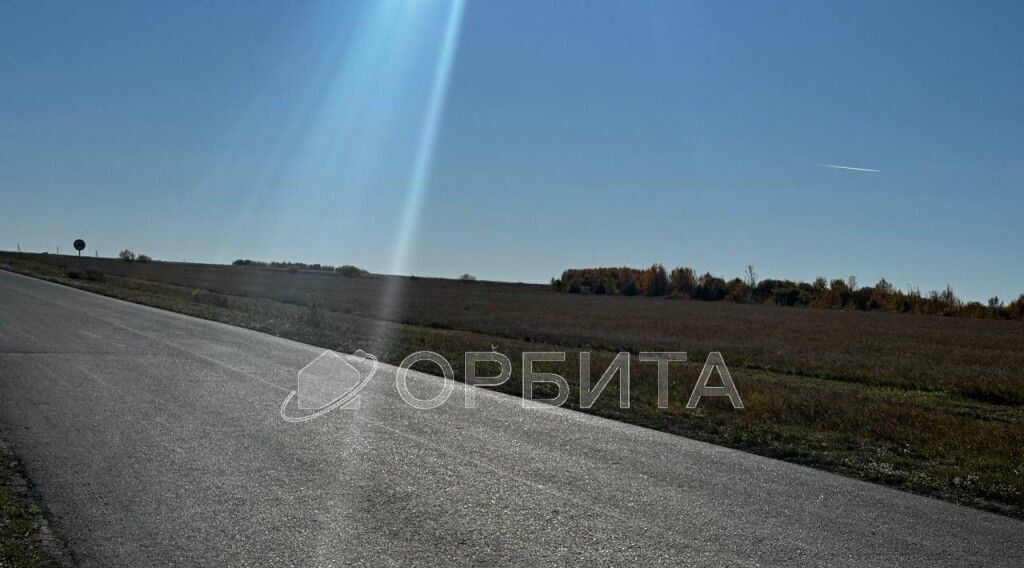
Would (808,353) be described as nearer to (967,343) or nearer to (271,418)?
(967,343)

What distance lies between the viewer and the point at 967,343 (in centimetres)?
3950

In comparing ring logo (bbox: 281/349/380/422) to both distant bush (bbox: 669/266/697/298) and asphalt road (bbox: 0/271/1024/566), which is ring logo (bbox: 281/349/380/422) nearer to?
asphalt road (bbox: 0/271/1024/566)

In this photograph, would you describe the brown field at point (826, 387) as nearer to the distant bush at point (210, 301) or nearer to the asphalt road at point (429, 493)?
the distant bush at point (210, 301)

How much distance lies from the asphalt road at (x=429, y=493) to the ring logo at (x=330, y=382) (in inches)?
13.5

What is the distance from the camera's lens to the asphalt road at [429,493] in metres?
5.79

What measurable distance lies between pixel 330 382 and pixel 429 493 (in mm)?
7371

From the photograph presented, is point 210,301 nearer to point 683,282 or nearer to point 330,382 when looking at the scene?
point 330,382

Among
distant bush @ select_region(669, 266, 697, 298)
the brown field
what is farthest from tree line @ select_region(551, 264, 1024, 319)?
the brown field

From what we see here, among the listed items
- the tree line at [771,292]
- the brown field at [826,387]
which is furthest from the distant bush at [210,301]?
the tree line at [771,292]

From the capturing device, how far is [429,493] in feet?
23.3

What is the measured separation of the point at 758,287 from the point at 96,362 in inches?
4003

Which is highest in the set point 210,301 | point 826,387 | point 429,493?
point 210,301

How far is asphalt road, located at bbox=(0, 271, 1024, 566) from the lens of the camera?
228 inches

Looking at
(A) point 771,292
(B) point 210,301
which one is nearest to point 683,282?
(A) point 771,292
